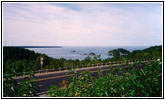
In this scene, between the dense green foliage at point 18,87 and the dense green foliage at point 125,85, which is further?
the dense green foliage at point 125,85

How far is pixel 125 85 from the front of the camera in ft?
7.42

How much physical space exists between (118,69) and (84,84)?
574 millimetres

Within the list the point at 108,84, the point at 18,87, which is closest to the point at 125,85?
the point at 108,84

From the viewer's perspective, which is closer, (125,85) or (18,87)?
(18,87)

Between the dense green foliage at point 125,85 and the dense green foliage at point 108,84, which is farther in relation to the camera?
the dense green foliage at point 125,85

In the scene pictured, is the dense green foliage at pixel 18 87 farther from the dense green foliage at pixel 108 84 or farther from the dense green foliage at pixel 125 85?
the dense green foliage at pixel 125 85

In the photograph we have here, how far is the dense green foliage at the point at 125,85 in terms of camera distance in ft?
7.13

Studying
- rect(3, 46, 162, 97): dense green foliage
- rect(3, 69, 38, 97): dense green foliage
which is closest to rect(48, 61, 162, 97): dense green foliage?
rect(3, 46, 162, 97): dense green foliage

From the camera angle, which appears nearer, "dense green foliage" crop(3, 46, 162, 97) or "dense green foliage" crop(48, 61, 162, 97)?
"dense green foliage" crop(3, 46, 162, 97)

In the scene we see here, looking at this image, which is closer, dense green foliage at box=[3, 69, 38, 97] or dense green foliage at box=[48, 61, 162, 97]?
dense green foliage at box=[3, 69, 38, 97]

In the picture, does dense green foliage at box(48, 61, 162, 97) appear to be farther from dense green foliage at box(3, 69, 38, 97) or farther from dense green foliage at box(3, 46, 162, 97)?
dense green foliage at box(3, 69, 38, 97)

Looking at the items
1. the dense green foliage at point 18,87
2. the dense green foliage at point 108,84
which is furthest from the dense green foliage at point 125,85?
the dense green foliage at point 18,87

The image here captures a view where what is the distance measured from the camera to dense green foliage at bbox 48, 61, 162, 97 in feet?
7.13

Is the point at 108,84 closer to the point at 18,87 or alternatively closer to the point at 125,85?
the point at 125,85
